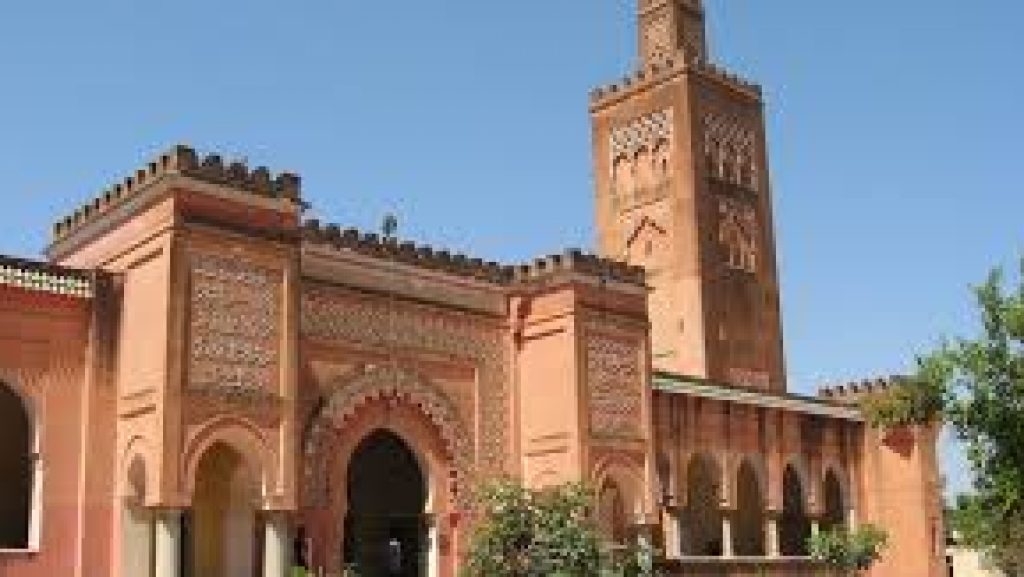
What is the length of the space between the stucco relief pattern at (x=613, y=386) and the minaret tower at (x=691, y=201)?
38.3 feet

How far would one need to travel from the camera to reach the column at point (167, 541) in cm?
1509

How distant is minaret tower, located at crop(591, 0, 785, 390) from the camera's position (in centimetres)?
3356

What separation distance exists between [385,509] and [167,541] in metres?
4.49

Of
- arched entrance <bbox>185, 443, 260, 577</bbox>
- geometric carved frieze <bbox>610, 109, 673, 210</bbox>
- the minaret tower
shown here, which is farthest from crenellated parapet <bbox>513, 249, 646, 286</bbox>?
geometric carved frieze <bbox>610, 109, 673, 210</bbox>

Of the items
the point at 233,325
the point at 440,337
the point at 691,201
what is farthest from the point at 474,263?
the point at 691,201

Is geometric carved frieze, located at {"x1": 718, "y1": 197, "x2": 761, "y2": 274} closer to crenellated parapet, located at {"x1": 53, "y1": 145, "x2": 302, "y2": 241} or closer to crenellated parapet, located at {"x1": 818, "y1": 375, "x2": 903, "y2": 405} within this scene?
crenellated parapet, located at {"x1": 818, "y1": 375, "x2": 903, "y2": 405}

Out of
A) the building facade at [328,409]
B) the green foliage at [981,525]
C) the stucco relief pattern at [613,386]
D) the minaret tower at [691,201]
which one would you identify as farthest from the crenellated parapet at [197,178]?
the minaret tower at [691,201]

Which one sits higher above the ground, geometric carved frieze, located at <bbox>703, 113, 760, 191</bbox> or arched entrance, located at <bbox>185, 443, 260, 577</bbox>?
geometric carved frieze, located at <bbox>703, 113, 760, 191</bbox>

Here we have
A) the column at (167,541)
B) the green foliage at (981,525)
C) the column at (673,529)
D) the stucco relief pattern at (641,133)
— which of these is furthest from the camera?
the stucco relief pattern at (641,133)

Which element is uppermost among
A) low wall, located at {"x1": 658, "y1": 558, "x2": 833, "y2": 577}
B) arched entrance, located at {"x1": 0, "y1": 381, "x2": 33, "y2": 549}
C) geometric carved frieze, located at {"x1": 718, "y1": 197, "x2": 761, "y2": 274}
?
geometric carved frieze, located at {"x1": 718, "y1": 197, "x2": 761, "y2": 274}

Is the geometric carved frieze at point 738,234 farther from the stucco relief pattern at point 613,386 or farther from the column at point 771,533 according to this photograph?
the stucco relief pattern at point 613,386

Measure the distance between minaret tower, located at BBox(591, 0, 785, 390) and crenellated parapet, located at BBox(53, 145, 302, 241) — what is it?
56.4ft

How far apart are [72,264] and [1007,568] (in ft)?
61.2

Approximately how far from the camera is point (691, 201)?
33.9 metres
